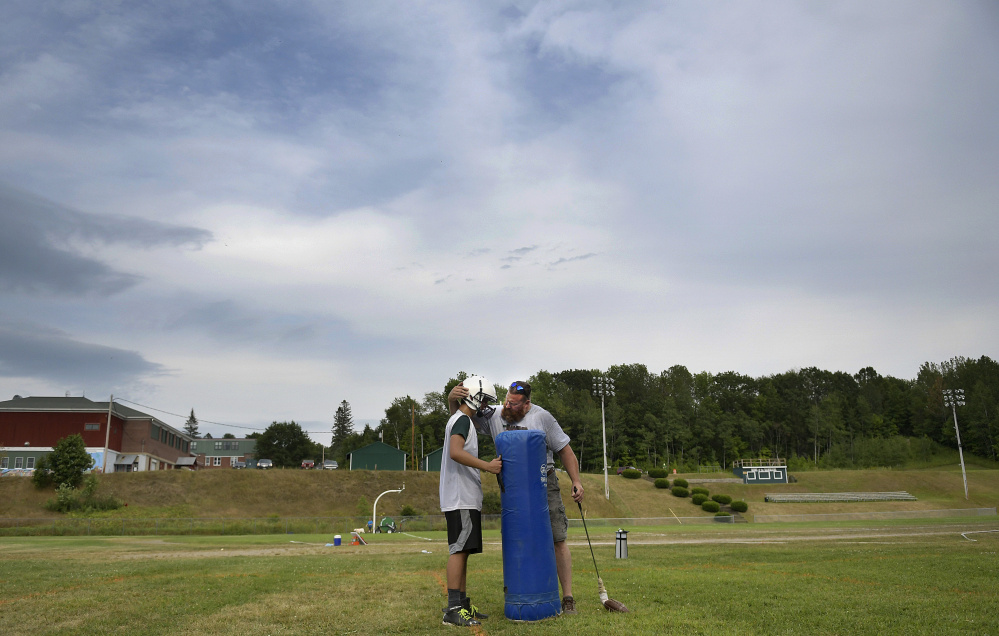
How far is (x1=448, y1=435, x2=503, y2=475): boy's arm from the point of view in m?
6.47

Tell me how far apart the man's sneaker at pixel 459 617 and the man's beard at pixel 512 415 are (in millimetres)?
1961

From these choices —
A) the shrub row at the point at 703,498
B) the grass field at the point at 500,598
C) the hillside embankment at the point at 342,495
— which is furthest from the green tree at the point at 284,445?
the grass field at the point at 500,598

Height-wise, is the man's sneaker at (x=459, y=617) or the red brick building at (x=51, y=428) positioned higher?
the red brick building at (x=51, y=428)

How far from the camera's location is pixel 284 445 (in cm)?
10919

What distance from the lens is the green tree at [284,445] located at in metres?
108

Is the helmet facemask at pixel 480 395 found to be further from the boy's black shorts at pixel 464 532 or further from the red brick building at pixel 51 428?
the red brick building at pixel 51 428

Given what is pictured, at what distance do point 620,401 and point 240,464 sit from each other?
222 ft

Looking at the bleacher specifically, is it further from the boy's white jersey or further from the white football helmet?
the boy's white jersey

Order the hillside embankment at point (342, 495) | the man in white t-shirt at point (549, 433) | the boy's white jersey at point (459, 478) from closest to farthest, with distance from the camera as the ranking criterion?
1. the boy's white jersey at point (459, 478)
2. the man in white t-shirt at point (549, 433)
3. the hillside embankment at point (342, 495)

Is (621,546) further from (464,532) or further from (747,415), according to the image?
(747,415)

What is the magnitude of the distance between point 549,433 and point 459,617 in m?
2.11

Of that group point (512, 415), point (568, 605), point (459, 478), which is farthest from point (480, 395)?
point (568, 605)

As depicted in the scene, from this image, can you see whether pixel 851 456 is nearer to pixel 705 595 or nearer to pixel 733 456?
pixel 733 456

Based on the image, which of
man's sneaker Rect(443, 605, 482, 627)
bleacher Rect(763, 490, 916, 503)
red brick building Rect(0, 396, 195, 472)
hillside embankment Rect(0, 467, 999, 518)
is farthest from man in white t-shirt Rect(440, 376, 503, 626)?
red brick building Rect(0, 396, 195, 472)
